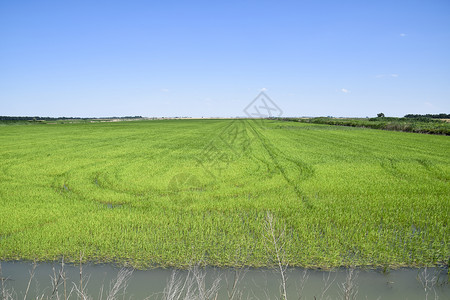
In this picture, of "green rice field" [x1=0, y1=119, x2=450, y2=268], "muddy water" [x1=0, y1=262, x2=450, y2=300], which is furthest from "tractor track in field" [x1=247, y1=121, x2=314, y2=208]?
"muddy water" [x1=0, y1=262, x2=450, y2=300]

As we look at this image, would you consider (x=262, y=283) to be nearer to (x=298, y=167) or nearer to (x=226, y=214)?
(x=226, y=214)

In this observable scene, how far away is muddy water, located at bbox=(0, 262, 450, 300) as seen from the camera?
375 centimetres

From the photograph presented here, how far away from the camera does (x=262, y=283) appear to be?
13.1ft

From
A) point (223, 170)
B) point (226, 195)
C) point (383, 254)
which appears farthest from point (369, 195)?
point (223, 170)

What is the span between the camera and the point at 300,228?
5531mm

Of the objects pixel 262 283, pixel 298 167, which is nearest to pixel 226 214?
pixel 262 283

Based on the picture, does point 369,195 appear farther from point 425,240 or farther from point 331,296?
point 331,296

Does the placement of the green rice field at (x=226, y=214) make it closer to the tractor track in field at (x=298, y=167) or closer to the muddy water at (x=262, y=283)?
the tractor track in field at (x=298, y=167)

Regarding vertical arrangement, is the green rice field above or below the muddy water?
above

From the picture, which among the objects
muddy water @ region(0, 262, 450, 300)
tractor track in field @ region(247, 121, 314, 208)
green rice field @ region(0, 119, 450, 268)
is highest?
tractor track in field @ region(247, 121, 314, 208)

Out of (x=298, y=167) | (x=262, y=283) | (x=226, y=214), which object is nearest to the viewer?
(x=262, y=283)

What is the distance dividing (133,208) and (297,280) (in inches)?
186

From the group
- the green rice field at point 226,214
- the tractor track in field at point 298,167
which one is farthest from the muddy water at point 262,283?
the tractor track in field at point 298,167

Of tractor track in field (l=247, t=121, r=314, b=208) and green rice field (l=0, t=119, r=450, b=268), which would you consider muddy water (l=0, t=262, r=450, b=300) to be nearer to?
green rice field (l=0, t=119, r=450, b=268)
